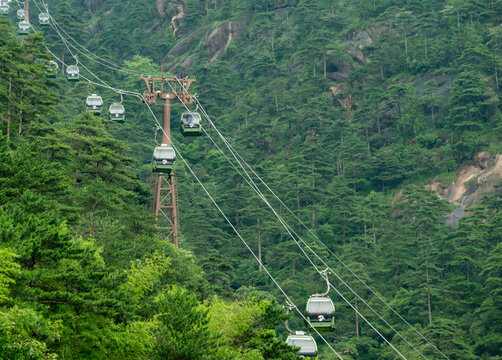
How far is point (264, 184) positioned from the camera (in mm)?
65188

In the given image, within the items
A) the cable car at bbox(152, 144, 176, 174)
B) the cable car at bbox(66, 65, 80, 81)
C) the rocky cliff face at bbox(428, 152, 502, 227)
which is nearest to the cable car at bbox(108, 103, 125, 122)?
the cable car at bbox(152, 144, 176, 174)

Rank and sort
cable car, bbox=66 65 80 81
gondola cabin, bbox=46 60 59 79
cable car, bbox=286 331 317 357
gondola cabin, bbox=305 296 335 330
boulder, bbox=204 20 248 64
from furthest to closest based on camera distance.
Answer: boulder, bbox=204 20 248 64, cable car, bbox=66 65 80 81, gondola cabin, bbox=46 60 59 79, gondola cabin, bbox=305 296 335 330, cable car, bbox=286 331 317 357

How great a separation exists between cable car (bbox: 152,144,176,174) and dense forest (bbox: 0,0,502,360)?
340 centimetres

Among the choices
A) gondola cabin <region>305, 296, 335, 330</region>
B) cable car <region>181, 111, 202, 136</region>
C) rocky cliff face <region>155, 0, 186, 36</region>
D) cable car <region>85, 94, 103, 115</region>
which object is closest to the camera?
gondola cabin <region>305, 296, 335, 330</region>

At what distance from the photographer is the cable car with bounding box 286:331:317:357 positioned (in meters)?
35.7

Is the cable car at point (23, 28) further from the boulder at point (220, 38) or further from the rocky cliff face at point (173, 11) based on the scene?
the rocky cliff face at point (173, 11)

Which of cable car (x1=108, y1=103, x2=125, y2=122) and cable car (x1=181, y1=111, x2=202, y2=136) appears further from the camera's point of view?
cable car (x1=108, y1=103, x2=125, y2=122)

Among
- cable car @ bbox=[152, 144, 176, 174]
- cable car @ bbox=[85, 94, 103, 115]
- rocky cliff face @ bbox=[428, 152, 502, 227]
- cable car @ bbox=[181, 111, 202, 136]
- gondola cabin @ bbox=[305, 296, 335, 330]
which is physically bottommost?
gondola cabin @ bbox=[305, 296, 335, 330]

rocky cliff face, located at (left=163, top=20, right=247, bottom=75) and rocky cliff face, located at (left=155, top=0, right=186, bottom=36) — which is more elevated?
rocky cliff face, located at (left=155, top=0, right=186, bottom=36)

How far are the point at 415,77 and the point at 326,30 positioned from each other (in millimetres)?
12192

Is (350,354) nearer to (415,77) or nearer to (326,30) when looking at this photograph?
(415,77)

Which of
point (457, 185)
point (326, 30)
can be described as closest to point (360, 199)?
point (457, 185)

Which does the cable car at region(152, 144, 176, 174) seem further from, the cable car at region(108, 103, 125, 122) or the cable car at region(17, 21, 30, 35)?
the cable car at region(17, 21, 30, 35)

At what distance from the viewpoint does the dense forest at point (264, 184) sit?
2673 cm
